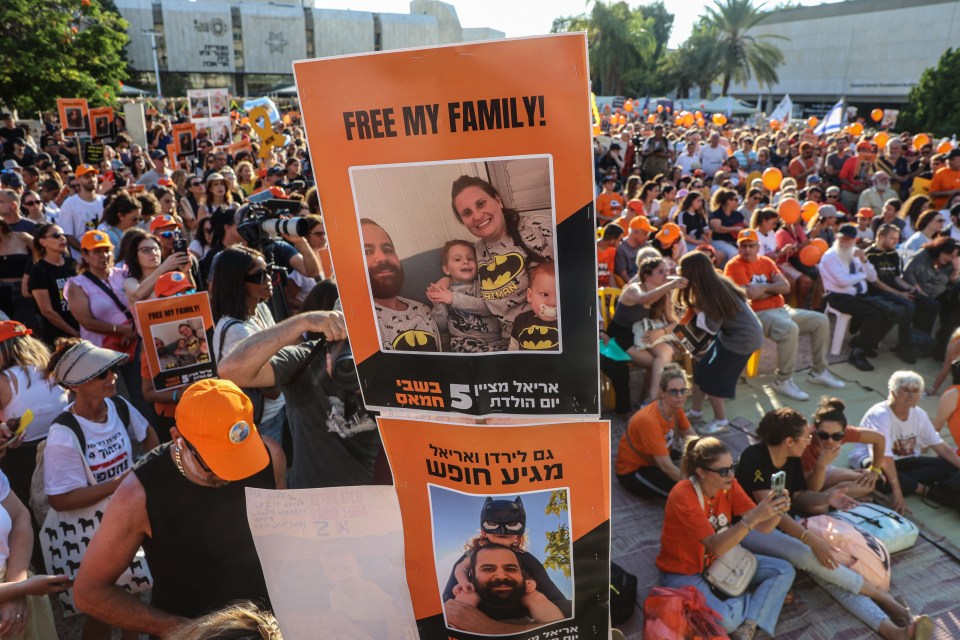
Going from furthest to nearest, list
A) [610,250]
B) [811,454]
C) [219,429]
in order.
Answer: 1. [610,250]
2. [811,454]
3. [219,429]

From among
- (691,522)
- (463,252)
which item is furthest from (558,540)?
(691,522)

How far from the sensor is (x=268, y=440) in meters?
2.26

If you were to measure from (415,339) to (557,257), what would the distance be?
0.40 metres

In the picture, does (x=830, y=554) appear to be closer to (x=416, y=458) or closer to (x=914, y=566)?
(x=914, y=566)

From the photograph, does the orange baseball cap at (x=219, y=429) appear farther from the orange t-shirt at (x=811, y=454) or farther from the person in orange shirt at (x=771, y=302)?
the person in orange shirt at (x=771, y=302)

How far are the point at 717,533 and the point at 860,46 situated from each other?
47825mm

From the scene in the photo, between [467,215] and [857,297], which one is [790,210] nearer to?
[857,297]

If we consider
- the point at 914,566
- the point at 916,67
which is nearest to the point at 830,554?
the point at 914,566

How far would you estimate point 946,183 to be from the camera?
382 inches

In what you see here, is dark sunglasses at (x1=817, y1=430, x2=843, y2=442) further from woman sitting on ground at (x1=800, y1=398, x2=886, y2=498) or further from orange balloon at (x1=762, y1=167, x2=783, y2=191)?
orange balloon at (x1=762, y1=167, x2=783, y2=191)

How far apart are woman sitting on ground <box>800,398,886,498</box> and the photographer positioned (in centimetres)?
296

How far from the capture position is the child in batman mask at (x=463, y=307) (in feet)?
4.66

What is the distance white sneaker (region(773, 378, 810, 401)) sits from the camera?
6156mm

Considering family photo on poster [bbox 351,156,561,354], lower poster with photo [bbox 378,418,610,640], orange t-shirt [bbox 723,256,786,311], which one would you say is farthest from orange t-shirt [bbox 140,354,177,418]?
orange t-shirt [bbox 723,256,786,311]
